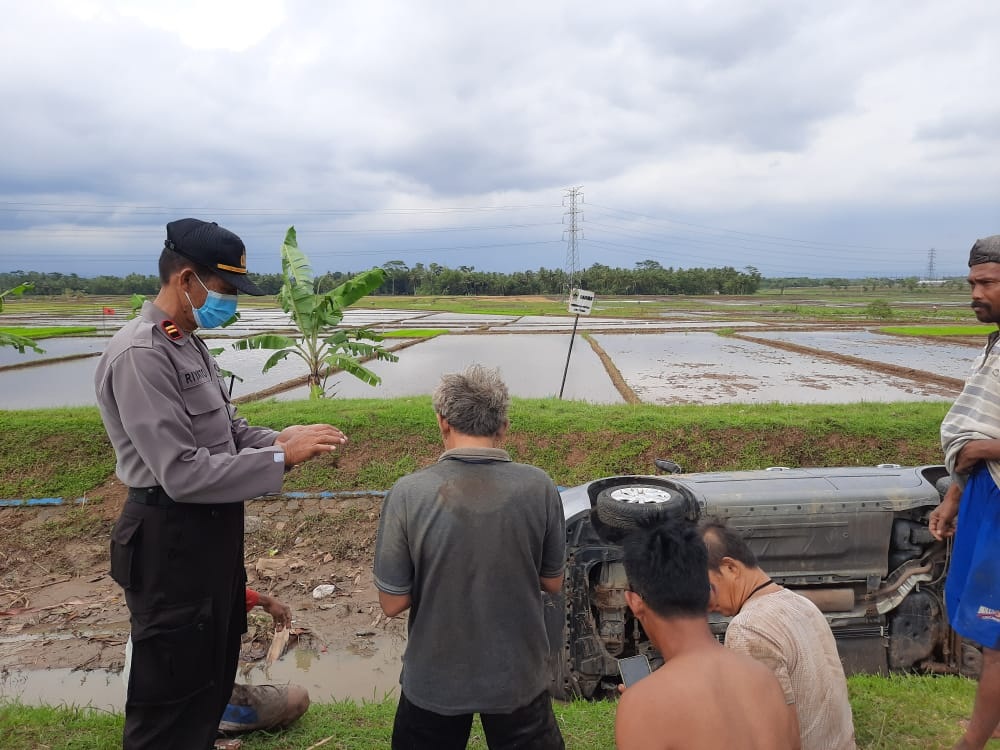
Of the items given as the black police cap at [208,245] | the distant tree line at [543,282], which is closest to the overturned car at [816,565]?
the black police cap at [208,245]

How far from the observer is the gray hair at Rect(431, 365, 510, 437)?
1.92 m

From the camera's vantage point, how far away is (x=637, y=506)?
3.10 m

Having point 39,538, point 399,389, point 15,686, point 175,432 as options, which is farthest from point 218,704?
point 399,389

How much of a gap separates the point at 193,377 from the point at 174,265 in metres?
0.38

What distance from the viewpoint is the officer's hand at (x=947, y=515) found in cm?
271

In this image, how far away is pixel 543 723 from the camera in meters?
2.02

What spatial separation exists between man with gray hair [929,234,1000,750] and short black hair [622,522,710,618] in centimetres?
149

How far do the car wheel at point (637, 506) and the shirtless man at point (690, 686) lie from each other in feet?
4.84

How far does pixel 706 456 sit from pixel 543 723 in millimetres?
5149

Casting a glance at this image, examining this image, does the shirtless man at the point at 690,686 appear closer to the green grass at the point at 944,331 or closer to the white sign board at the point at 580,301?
the white sign board at the point at 580,301

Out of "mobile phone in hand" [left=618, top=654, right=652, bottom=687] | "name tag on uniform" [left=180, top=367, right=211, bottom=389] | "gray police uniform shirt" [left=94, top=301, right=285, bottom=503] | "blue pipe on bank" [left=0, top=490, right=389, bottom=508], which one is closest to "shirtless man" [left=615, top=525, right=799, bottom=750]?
"mobile phone in hand" [left=618, top=654, right=652, bottom=687]

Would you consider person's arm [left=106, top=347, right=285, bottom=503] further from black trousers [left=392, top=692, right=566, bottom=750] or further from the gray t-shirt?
black trousers [left=392, top=692, right=566, bottom=750]

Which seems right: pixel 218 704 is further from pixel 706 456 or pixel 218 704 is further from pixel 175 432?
pixel 706 456

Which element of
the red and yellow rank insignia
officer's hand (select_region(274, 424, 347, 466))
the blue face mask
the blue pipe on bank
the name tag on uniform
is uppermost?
the blue face mask
